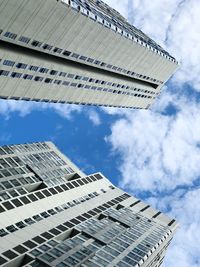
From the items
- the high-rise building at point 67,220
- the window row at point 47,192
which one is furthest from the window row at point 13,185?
A: the window row at point 47,192

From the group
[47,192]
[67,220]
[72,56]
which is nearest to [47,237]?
[67,220]

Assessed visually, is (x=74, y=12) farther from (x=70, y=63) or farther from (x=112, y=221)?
(x=112, y=221)

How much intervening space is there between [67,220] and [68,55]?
3783 cm

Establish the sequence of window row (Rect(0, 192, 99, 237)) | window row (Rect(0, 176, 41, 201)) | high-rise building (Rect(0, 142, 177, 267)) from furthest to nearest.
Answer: window row (Rect(0, 176, 41, 201))
window row (Rect(0, 192, 99, 237))
high-rise building (Rect(0, 142, 177, 267))

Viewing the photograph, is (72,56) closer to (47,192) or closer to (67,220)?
(67,220)

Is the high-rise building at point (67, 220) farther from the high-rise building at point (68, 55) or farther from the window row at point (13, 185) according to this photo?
the high-rise building at point (68, 55)

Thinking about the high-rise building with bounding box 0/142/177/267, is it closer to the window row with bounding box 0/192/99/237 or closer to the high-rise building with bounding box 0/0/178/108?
the window row with bounding box 0/192/99/237

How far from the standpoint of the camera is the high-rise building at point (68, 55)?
76.2m

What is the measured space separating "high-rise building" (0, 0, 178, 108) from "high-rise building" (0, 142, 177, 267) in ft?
80.8

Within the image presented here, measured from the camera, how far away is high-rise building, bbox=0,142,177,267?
303 ft

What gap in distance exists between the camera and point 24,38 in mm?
78875

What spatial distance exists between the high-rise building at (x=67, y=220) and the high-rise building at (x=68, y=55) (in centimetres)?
2463

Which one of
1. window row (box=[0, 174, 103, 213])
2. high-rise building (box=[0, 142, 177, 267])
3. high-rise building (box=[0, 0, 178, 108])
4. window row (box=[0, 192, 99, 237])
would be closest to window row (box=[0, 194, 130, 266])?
high-rise building (box=[0, 142, 177, 267])

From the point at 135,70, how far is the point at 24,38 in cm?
5529
